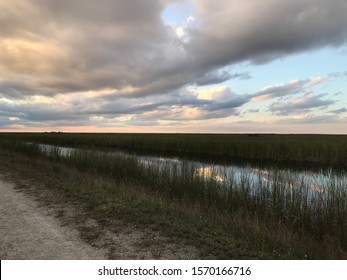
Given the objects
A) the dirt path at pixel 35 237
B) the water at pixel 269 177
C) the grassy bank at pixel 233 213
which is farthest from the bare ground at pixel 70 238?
the water at pixel 269 177

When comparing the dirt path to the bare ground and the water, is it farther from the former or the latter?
A: the water

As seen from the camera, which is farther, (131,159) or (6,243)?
(131,159)

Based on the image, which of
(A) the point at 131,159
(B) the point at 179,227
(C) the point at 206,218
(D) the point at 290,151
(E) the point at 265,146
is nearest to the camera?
(B) the point at 179,227

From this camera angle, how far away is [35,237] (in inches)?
211

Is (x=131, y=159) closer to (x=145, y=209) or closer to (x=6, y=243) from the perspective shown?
(x=145, y=209)

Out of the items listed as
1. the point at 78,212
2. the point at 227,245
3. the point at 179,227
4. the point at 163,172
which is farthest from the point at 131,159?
the point at 227,245

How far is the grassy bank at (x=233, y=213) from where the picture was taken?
5.19 meters

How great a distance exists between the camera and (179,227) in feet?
19.3

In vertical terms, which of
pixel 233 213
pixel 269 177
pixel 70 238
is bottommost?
pixel 233 213

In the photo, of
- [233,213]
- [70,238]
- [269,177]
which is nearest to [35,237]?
[70,238]

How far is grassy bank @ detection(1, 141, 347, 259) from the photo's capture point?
519 centimetres

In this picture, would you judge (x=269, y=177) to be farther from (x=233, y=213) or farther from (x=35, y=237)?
(x=35, y=237)

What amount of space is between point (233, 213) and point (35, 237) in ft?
16.9
